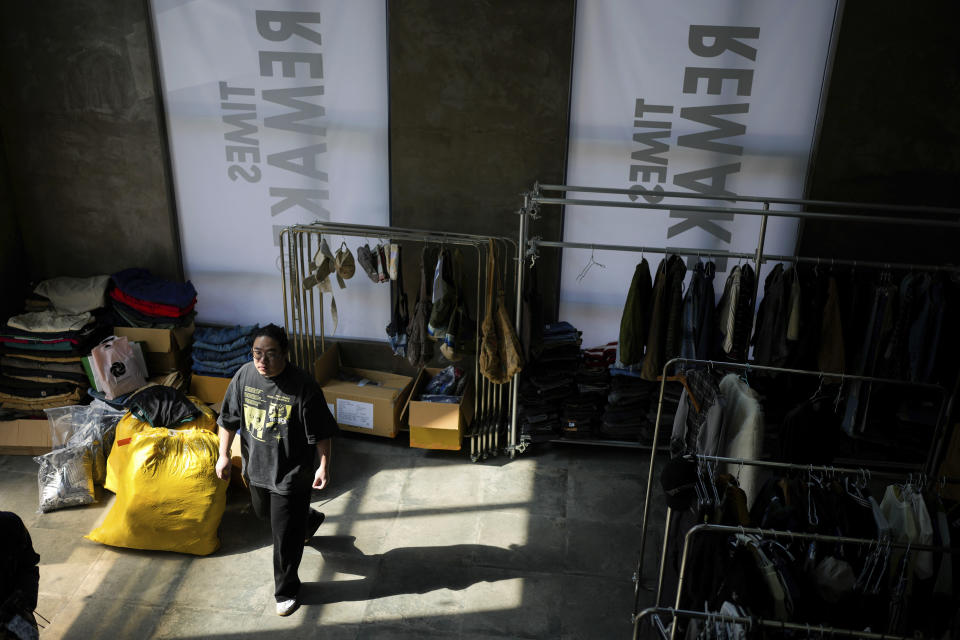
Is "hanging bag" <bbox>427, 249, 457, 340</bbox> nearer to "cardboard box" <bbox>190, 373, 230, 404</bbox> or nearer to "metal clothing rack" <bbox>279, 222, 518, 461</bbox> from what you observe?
"metal clothing rack" <bbox>279, 222, 518, 461</bbox>

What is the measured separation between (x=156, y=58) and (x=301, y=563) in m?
3.90

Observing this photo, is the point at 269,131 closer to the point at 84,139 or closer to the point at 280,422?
the point at 84,139

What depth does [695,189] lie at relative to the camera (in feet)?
16.8

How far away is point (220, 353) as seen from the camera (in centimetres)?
547

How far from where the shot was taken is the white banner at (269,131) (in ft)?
16.7

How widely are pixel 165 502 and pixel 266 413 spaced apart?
113 centimetres

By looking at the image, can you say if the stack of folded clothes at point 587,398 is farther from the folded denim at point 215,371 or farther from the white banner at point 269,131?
the folded denim at point 215,371

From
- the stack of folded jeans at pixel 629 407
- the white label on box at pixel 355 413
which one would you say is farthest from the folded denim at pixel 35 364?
the stack of folded jeans at pixel 629 407

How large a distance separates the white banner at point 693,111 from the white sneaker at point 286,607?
316 cm

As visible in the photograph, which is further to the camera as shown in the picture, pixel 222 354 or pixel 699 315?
pixel 222 354

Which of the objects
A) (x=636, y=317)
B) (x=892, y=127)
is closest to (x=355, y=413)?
(x=636, y=317)

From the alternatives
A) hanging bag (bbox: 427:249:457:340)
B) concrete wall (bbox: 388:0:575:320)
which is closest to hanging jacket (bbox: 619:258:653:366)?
concrete wall (bbox: 388:0:575:320)

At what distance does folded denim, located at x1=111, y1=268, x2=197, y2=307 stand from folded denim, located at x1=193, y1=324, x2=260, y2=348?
27cm

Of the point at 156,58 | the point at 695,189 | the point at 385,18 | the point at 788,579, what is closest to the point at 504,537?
the point at 788,579
